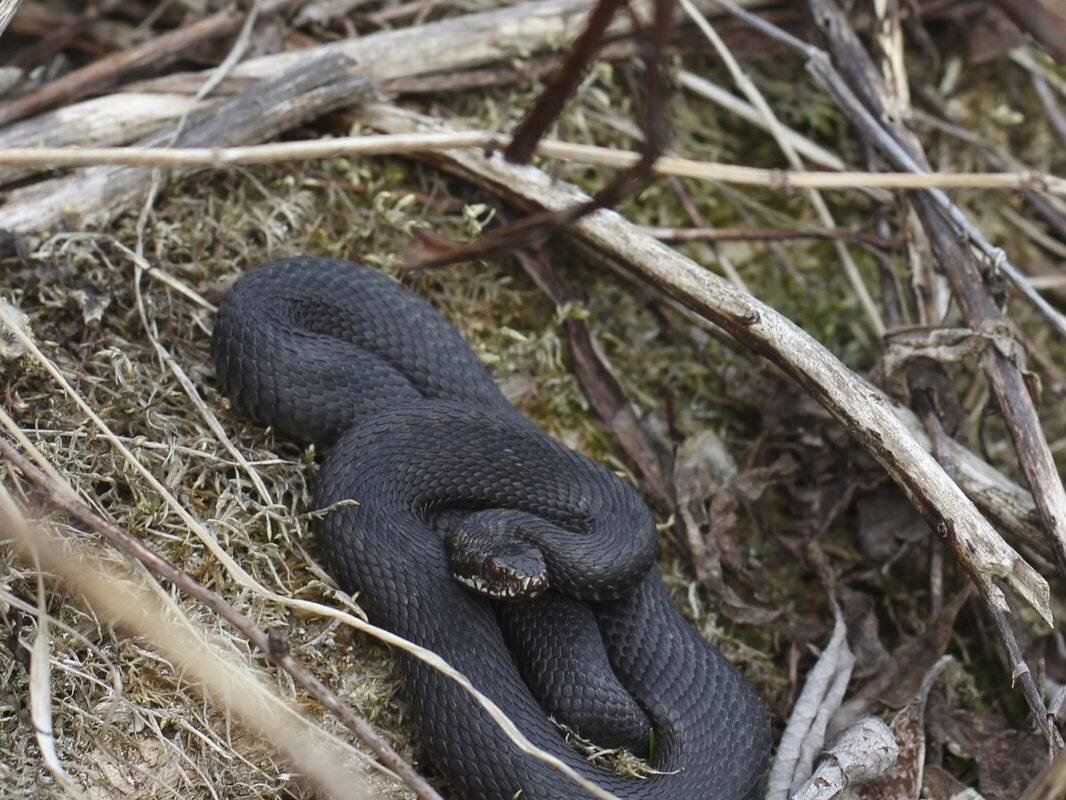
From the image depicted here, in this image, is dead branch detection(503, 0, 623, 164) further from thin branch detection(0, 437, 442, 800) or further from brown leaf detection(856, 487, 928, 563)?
brown leaf detection(856, 487, 928, 563)

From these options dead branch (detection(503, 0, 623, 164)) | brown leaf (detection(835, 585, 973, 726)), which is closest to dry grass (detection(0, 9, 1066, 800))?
brown leaf (detection(835, 585, 973, 726))

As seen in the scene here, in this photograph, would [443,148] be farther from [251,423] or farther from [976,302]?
[976,302]

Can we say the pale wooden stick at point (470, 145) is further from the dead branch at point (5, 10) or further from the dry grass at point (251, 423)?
the dead branch at point (5, 10)

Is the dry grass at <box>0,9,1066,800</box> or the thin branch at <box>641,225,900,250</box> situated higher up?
the thin branch at <box>641,225,900,250</box>


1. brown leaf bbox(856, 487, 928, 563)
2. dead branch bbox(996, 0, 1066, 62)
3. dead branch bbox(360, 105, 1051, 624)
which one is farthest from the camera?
brown leaf bbox(856, 487, 928, 563)

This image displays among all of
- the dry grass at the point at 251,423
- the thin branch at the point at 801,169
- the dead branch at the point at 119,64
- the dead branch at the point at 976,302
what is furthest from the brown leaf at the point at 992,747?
the dead branch at the point at 119,64

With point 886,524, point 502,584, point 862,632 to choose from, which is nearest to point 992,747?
point 862,632

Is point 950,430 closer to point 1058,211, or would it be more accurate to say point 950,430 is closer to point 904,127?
point 904,127
